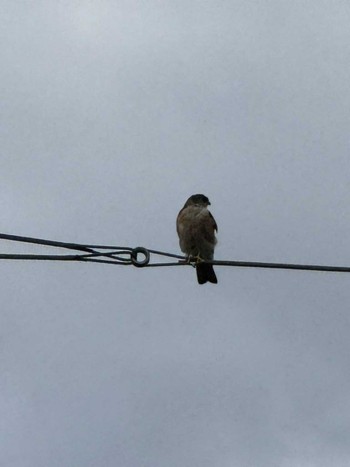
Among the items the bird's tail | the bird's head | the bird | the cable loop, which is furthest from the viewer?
the bird's head

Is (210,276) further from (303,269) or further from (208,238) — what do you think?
(303,269)

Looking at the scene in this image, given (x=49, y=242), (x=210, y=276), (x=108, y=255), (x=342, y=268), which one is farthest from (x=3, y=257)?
(x=210, y=276)

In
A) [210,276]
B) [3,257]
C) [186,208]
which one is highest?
[186,208]

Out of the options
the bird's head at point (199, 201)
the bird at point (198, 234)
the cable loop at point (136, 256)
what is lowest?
the cable loop at point (136, 256)

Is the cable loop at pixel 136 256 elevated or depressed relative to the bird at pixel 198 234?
depressed

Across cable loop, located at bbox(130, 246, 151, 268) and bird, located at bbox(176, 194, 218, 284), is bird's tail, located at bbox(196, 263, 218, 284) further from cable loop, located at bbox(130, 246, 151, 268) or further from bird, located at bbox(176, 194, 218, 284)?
cable loop, located at bbox(130, 246, 151, 268)

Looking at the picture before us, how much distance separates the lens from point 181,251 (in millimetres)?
11281

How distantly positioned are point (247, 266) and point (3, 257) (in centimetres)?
176

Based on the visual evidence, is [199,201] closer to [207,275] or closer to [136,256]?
[207,275]

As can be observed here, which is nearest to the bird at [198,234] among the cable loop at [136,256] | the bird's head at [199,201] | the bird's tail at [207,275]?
the bird's tail at [207,275]

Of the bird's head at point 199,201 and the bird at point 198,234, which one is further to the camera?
the bird's head at point 199,201

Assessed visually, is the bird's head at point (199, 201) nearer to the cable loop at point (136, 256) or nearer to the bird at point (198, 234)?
the bird at point (198, 234)

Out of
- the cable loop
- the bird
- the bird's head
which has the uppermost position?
the bird's head

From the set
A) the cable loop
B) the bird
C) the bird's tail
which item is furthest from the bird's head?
the cable loop
